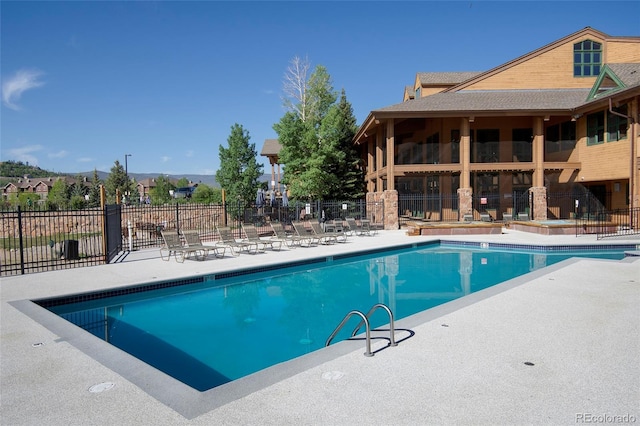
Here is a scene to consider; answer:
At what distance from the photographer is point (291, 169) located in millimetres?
29359

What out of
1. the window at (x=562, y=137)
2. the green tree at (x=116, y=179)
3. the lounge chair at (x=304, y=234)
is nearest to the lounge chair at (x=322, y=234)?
the lounge chair at (x=304, y=234)

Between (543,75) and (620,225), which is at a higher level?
(543,75)

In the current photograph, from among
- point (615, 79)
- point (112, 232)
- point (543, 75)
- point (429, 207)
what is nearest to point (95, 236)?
point (112, 232)

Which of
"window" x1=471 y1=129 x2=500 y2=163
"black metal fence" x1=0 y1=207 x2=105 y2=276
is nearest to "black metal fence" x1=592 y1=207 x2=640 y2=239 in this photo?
"window" x1=471 y1=129 x2=500 y2=163

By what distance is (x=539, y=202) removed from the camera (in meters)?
24.9

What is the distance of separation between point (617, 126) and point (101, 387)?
2563 centimetres

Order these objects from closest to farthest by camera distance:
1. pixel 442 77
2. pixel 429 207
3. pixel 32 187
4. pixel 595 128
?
1. pixel 595 128
2. pixel 429 207
3. pixel 442 77
4. pixel 32 187

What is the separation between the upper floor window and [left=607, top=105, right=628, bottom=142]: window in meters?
7.53

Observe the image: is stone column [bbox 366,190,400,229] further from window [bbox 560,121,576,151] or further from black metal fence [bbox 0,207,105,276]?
black metal fence [bbox 0,207,105,276]

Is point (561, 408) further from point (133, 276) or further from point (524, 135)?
point (524, 135)

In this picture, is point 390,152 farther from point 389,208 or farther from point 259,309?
point 259,309

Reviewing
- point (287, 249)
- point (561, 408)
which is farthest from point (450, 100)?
point (561, 408)

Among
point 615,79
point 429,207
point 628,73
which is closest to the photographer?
point 615,79

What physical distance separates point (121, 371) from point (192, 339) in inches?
101
